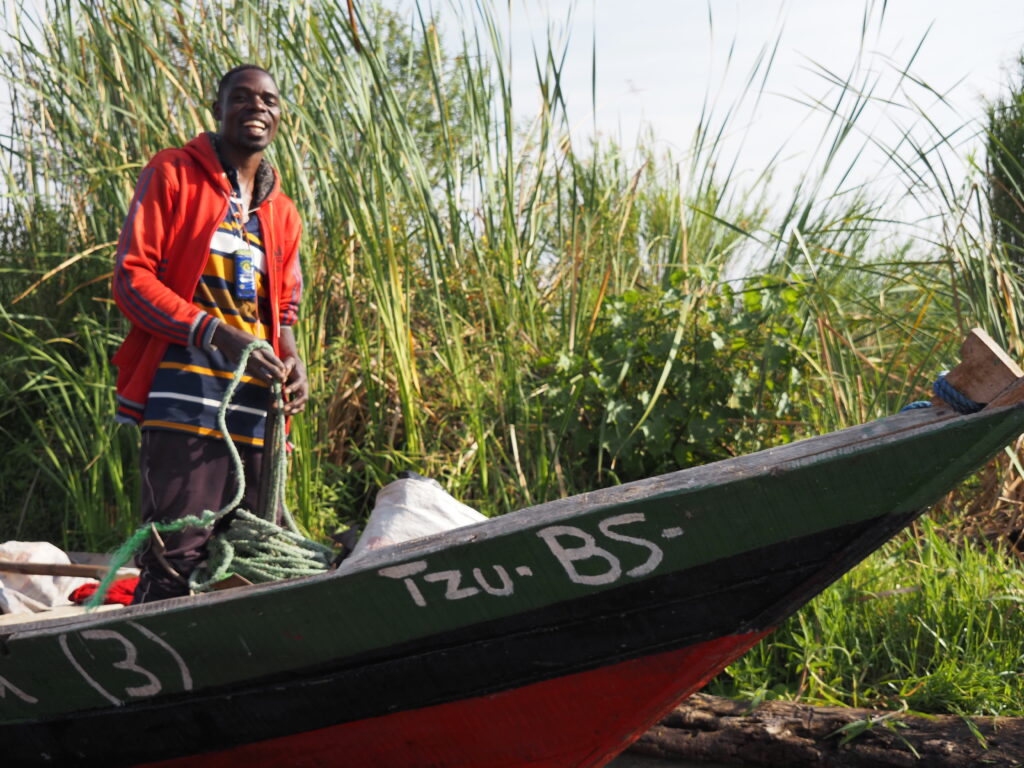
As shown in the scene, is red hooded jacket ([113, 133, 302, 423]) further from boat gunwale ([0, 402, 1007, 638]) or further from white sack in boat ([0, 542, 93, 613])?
white sack in boat ([0, 542, 93, 613])

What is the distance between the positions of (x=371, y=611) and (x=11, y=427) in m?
3.54

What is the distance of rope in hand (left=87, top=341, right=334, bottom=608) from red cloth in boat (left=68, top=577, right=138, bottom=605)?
1.42 feet

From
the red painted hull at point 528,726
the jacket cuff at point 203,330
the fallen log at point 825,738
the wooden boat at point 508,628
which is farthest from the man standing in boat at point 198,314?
the fallen log at point 825,738

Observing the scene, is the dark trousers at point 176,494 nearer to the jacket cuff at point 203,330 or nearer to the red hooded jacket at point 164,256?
the red hooded jacket at point 164,256

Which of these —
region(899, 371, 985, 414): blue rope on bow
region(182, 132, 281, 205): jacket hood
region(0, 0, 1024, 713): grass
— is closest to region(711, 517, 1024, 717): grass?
region(0, 0, 1024, 713): grass

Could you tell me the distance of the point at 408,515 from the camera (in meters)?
2.52

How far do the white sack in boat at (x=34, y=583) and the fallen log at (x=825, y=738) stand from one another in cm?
175

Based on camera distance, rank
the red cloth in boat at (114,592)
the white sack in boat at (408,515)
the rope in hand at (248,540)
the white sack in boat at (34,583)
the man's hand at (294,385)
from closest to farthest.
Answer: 1. the rope in hand at (248,540)
2. the white sack in boat at (408,515)
3. the man's hand at (294,385)
4. the red cloth in boat at (114,592)
5. the white sack in boat at (34,583)

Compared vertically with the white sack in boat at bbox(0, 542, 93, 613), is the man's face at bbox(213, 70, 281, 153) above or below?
above

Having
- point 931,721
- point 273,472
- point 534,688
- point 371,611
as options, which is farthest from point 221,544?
point 931,721

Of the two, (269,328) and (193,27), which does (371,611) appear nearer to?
(269,328)

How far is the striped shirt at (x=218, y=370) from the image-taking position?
2484 millimetres

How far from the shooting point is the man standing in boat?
2.43 m

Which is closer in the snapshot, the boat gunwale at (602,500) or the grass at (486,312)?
the boat gunwale at (602,500)
